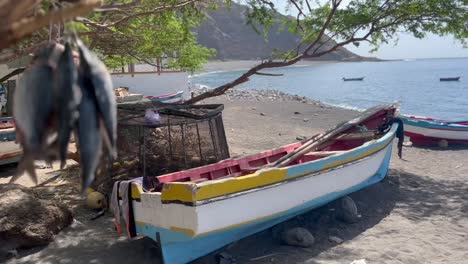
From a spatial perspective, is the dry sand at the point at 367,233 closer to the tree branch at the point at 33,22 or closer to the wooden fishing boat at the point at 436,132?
the wooden fishing boat at the point at 436,132

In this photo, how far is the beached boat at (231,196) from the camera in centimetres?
537

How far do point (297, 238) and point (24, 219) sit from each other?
3.67 metres

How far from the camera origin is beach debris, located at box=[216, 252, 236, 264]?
6.09 metres

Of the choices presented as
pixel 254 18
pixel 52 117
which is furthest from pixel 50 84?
pixel 254 18

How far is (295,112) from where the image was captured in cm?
2669

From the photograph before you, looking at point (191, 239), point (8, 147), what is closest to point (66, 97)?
point (191, 239)

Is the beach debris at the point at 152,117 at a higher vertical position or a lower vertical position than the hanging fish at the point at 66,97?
lower

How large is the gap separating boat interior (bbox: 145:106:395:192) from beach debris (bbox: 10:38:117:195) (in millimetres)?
4474

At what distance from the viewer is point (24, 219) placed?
6.14 metres

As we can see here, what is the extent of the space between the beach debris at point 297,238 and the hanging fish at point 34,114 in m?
5.42

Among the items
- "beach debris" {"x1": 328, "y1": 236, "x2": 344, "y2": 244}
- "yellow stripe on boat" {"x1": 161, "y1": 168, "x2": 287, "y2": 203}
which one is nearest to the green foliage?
"yellow stripe on boat" {"x1": 161, "y1": 168, "x2": 287, "y2": 203}

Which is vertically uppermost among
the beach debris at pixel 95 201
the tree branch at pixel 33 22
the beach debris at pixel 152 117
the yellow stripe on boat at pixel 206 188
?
the tree branch at pixel 33 22

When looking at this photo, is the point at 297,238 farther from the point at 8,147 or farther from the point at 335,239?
the point at 8,147

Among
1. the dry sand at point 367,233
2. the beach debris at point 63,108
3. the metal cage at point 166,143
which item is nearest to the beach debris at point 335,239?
the dry sand at point 367,233
